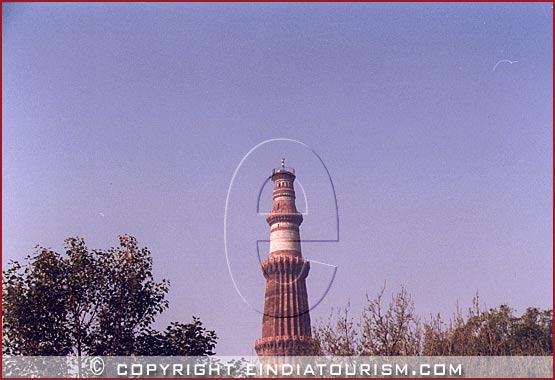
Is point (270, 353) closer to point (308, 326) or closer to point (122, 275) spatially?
point (308, 326)

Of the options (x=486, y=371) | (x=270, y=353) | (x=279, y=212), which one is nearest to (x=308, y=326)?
(x=270, y=353)

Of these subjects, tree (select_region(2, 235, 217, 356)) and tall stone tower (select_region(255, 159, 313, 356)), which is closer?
tree (select_region(2, 235, 217, 356))

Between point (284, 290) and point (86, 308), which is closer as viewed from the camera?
point (86, 308)

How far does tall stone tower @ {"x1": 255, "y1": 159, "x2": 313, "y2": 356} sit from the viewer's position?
64.8 metres

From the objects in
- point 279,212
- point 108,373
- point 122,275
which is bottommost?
point 108,373

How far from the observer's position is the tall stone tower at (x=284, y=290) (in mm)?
64812

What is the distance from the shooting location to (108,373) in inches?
1208

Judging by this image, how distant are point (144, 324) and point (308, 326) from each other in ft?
115

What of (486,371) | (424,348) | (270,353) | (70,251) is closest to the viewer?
(486,371)

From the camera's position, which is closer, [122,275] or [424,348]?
[424,348]

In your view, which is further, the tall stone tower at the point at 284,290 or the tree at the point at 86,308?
the tall stone tower at the point at 284,290

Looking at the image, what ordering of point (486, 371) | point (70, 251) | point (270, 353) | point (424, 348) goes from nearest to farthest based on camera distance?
point (486, 371), point (424, 348), point (70, 251), point (270, 353)

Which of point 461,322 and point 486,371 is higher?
point 461,322

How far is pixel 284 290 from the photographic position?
216 ft
